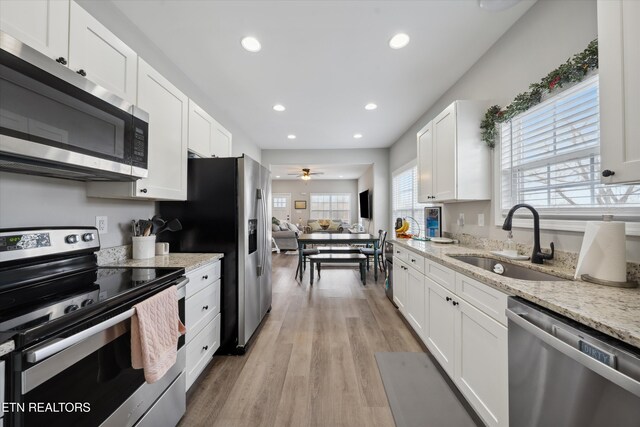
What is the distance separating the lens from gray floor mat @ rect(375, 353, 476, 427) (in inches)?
56.8

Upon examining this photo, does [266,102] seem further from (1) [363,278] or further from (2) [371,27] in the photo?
(1) [363,278]

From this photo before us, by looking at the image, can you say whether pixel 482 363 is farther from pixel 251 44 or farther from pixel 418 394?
pixel 251 44

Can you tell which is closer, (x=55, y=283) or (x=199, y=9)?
(x=55, y=283)

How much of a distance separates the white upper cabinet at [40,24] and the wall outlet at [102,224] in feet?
3.11

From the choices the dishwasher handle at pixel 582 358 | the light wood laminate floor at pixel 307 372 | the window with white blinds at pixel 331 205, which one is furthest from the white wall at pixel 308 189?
Result: the dishwasher handle at pixel 582 358

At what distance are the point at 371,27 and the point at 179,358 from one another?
2704 mm

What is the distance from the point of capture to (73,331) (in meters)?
0.78

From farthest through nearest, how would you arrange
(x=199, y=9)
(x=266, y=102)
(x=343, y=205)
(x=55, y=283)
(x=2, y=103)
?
(x=343, y=205), (x=266, y=102), (x=199, y=9), (x=55, y=283), (x=2, y=103)

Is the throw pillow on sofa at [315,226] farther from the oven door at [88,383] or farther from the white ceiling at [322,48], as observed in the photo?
the oven door at [88,383]

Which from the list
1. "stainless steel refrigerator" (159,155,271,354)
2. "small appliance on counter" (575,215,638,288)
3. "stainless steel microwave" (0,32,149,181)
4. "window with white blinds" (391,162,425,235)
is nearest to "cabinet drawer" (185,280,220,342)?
"stainless steel refrigerator" (159,155,271,354)

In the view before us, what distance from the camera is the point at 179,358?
1.39 m

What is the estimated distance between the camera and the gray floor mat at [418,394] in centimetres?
144

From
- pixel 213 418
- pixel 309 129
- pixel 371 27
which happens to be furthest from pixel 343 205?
pixel 213 418

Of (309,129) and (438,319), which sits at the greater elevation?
(309,129)
